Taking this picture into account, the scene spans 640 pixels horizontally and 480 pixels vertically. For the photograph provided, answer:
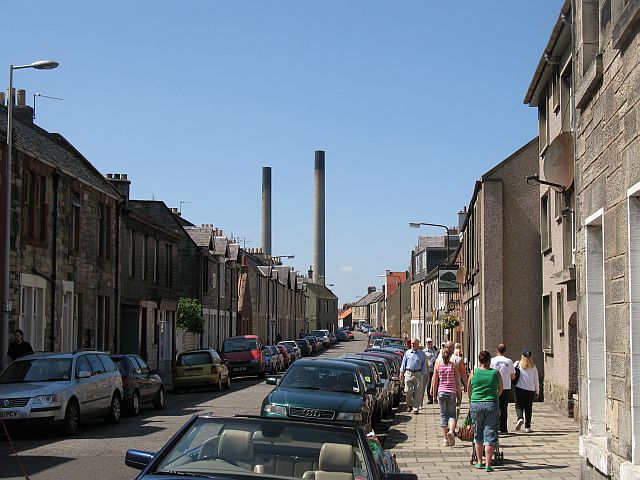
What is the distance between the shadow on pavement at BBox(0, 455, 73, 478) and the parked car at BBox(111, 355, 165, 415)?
7736 mm

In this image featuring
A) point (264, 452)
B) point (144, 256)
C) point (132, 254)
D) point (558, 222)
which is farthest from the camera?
point (144, 256)

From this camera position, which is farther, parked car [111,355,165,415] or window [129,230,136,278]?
window [129,230,136,278]

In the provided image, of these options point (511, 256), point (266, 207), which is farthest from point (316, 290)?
point (511, 256)

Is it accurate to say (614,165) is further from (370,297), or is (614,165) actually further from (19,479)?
(370,297)

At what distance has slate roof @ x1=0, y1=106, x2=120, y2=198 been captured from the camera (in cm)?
2858

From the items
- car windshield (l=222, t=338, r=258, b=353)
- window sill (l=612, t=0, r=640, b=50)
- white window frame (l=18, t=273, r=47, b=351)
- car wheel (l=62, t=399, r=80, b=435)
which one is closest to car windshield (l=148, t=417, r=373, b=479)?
window sill (l=612, t=0, r=640, b=50)

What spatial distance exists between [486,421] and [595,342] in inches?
142

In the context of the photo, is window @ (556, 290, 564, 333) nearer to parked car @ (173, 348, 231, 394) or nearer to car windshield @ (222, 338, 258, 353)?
parked car @ (173, 348, 231, 394)

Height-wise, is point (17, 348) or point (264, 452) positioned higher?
point (17, 348)

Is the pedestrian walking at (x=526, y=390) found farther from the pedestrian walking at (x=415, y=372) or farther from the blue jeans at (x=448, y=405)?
the pedestrian walking at (x=415, y=372)

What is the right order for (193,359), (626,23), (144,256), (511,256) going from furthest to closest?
(144,256) < (193,359) < (511,256) < (626,23)

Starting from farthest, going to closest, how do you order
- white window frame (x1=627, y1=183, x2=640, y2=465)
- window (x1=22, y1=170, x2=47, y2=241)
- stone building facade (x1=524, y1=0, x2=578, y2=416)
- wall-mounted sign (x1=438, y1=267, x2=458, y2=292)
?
wall-mounted sign (x1=438, y1=267, x2=458, y2=292)
window (x1=22, y1=170, x2=47, y2=241)
stone building facade (x1=524, y1=0, x2=578, y2=416)
white window frame (x1=627, y1=183, x2=640, y2=465)

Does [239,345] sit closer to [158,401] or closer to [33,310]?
[33,310]

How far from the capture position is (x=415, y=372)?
24.5 metres
